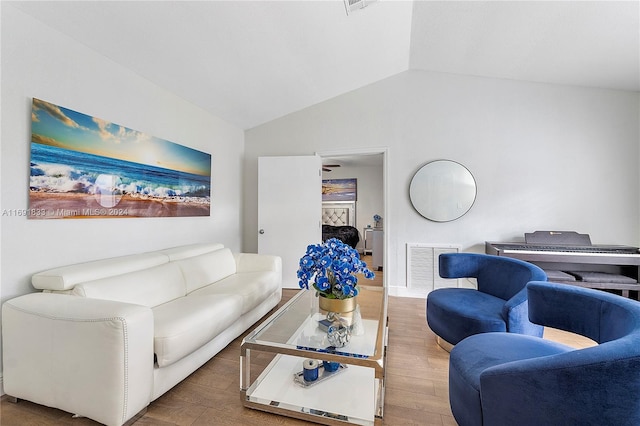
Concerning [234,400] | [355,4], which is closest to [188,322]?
[234,400]

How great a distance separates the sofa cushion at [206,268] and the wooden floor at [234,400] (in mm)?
656

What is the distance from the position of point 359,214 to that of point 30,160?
20.1ft

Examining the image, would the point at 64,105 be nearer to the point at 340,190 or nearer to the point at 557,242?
the point at 557,242

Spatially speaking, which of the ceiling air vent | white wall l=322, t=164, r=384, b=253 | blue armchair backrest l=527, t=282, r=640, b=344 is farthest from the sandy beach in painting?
white wall l=322, t=164, r=384, b=253

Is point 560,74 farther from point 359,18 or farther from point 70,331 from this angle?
point 70,331

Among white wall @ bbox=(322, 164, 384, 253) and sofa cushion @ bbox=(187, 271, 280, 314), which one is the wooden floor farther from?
white wall @ bbox=(322, 164, 384, 253)

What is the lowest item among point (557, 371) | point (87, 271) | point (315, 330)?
point (315, 330)

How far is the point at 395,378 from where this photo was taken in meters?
1.82

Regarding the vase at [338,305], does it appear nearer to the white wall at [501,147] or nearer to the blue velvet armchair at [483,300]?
the blue velvet armchair at [483,300]

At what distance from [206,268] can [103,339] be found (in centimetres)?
131

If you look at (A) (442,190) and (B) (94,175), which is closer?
(B) (94,175)

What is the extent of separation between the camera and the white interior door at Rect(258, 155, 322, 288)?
3797 mm

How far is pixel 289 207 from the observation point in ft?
12.6

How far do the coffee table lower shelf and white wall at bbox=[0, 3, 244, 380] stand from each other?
162cm
